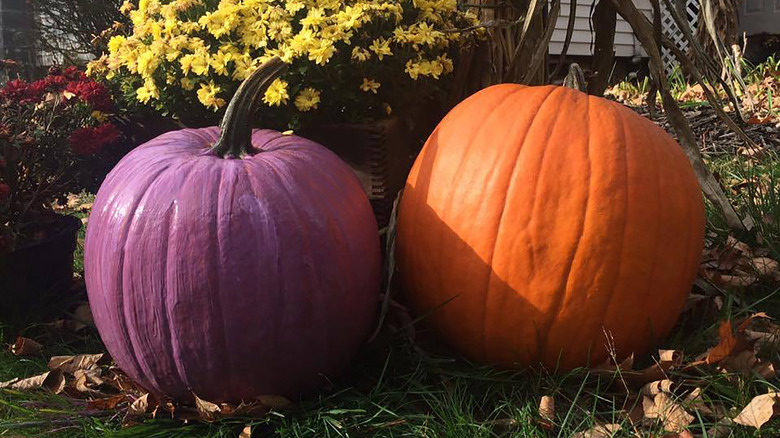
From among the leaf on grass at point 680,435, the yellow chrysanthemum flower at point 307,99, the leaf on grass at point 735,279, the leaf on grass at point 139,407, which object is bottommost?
the leaf on grass at point 735,279

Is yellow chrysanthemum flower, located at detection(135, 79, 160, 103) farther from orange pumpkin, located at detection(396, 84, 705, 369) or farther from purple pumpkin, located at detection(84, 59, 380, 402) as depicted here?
orange pumpkin, located at detection(396, 84, 705, 369)

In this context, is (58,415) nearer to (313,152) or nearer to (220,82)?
(313,152)

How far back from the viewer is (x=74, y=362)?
195cm

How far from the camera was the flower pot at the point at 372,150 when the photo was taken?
7.30 ft

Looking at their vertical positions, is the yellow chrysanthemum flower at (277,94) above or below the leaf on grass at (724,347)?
above

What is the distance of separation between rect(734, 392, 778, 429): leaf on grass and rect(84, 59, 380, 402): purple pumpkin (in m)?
0.88

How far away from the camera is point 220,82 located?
2244mm

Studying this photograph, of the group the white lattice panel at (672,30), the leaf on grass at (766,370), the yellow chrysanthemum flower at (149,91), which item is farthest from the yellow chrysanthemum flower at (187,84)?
the white lattice panel at (672,30)

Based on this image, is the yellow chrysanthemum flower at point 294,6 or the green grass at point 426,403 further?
the yellow chrysanthemum flower at point 294,6

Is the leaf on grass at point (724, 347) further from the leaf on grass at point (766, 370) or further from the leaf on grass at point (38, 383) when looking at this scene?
the leaf on grass at point (38, 383)

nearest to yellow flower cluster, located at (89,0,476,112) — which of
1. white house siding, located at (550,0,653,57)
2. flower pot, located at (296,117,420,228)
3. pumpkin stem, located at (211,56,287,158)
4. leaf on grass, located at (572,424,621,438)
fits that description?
flower pot, located at (296,117,420,228)

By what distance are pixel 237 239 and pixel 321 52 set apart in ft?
2.47

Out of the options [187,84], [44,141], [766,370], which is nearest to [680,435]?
[766,370]

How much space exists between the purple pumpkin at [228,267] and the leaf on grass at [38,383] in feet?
0.91
